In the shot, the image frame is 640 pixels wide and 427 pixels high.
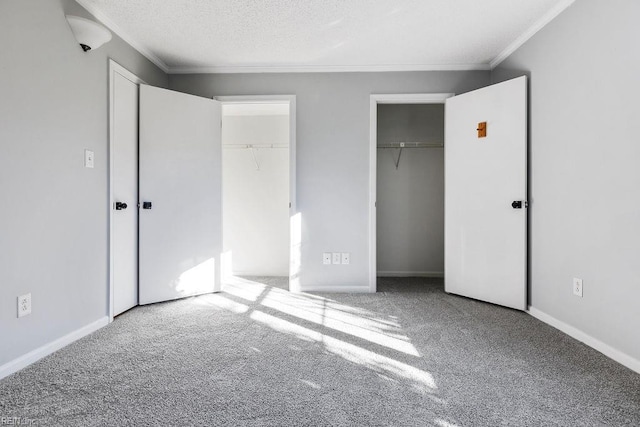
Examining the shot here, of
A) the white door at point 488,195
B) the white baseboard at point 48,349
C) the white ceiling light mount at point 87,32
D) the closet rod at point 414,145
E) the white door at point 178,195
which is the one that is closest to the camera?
the white baseboard at point 48,349

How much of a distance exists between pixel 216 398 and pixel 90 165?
184cm

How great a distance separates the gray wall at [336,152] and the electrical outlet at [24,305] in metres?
2.13

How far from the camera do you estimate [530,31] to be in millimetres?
2643

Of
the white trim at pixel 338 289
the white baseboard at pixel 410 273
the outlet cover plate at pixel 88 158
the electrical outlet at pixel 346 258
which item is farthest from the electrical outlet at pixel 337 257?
the outlet cover plate at pixel 88 158

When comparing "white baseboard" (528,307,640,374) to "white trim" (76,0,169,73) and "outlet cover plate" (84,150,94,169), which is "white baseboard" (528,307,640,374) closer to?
"outlet cover plate" (84,150,94,169)

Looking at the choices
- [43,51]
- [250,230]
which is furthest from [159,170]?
[250,230]

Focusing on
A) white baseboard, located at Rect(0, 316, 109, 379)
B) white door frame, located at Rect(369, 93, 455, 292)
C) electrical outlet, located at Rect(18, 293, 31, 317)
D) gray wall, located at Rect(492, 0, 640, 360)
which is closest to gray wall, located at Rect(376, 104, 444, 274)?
white door frame, located at Rect(369, 93, 455, 292)

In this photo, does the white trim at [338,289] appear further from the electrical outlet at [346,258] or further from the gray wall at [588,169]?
the gray wall at [588,169]

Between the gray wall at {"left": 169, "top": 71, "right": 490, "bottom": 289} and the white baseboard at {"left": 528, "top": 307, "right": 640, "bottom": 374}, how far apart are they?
1511 millimetres

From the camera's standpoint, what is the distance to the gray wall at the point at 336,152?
3.35m

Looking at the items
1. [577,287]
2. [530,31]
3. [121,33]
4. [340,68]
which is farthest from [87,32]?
[577,287]

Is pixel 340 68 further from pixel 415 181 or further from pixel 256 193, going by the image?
pixel 256 193

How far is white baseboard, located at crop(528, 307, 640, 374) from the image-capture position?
179 cm

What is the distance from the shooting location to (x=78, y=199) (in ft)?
7.23
